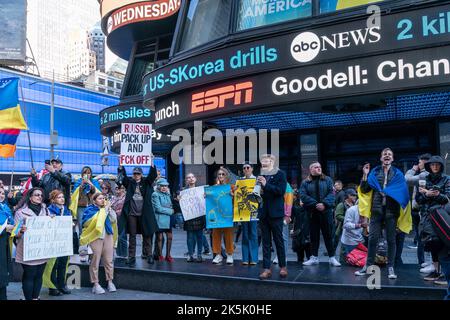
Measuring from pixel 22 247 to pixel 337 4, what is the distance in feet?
25.1

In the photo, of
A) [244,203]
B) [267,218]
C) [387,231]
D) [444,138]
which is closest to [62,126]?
[444,138]

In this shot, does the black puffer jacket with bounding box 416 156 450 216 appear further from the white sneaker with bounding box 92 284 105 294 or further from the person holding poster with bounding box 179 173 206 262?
the white sneaker with bounding box 92 284 105 294

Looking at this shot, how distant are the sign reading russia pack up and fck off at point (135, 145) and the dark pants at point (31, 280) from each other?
113 inches

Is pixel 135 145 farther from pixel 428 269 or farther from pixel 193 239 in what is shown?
pixel 428 269

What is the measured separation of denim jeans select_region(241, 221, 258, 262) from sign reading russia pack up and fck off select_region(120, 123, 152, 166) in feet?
7.78

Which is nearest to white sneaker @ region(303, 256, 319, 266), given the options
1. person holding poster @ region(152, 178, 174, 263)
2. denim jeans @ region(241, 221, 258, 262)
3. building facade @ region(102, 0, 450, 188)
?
denim jeans @ region(241, 221, 258, 262)

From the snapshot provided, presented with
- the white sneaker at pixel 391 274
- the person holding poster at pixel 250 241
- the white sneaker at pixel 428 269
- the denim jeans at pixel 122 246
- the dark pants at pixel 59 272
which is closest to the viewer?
the white sneaker at pixel 391 274

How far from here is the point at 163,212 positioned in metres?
9.05

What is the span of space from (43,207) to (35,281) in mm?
1091

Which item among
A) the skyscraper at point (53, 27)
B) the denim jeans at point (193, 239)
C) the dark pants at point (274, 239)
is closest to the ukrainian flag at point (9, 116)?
the denim jeans at point (193, 239)

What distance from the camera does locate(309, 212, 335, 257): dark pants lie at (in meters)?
7.82

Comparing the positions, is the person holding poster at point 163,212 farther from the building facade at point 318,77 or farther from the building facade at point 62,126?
the building facade at point 62,126

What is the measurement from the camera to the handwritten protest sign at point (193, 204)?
890cm
